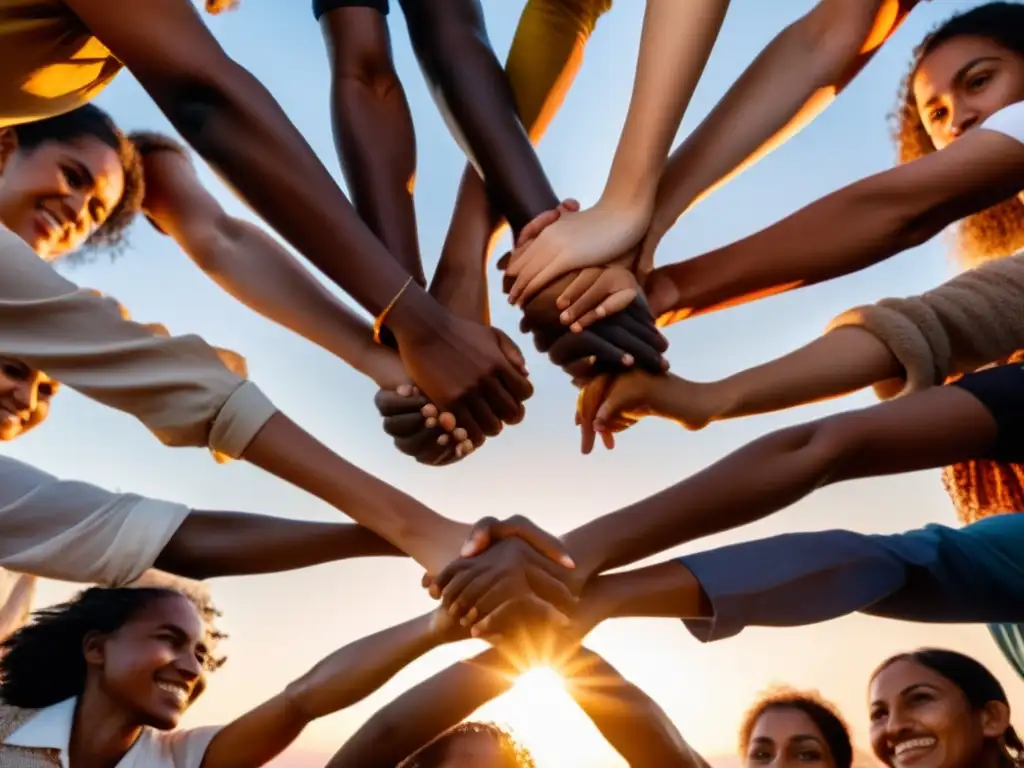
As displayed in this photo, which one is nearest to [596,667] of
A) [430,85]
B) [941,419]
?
[941,419]

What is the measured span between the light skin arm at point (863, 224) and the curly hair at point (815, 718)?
1537 millimetres

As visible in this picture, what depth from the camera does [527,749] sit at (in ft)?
8.15

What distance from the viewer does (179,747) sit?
6.45ft

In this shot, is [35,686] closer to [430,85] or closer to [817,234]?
[430,85]

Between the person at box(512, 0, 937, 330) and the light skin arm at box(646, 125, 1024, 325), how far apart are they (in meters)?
0.03

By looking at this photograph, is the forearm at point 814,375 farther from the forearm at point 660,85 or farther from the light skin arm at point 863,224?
the forearm at point 660,85

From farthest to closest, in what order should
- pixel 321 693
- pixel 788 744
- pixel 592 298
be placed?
pixel 788 744
pixel 321 693
pixel 592 298

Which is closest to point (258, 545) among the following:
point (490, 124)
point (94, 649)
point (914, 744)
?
point (490, 124)

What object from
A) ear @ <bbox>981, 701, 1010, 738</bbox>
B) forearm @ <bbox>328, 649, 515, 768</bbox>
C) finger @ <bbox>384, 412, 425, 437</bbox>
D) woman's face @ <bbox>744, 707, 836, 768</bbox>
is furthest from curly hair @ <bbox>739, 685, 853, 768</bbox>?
finger @ <bbox>384, 412, 425, 437</bbox>

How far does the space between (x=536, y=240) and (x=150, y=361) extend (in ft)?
2.03

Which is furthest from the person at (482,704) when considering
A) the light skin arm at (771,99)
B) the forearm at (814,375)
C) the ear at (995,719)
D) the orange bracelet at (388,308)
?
the ear at (995,719)

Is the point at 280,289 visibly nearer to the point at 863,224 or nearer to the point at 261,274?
the point at 261,274

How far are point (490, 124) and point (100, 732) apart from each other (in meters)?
1.44

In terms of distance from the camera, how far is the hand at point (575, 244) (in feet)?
5.13
